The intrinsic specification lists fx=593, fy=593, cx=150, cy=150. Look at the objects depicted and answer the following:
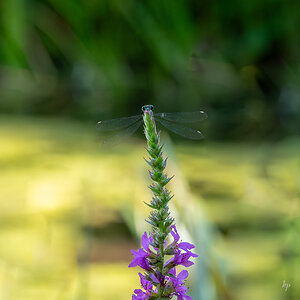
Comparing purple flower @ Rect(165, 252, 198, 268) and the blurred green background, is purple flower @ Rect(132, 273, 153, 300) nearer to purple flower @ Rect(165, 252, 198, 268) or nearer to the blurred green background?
purple flower @ Rect(165, 252, 198, 268)

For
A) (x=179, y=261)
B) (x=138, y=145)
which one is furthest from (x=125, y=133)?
(x=138, y=145)

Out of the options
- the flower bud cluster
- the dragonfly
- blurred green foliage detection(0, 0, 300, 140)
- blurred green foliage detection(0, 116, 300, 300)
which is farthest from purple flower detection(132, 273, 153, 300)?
blurred green foliage detection(0, 0, 300, 140)

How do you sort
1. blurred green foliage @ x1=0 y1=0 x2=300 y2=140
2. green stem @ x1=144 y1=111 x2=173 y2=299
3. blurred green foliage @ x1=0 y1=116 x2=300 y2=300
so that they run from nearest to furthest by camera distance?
green stem @ x1=144 y1=111 x2=173 y2=299 < blurred green foliage @ x1=0 y1=116 x2=300 y2=300 < blurred green foliage @ x1=0 y1=0 x2=300 y2=140

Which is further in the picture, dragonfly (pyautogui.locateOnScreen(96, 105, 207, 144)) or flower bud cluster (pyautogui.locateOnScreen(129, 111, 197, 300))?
dragonfly (pyautogui.locateOnScreen(96, 105, 207, 144))

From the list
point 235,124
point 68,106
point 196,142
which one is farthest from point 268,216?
point 68,106

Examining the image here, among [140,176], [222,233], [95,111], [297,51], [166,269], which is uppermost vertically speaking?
[297,51]

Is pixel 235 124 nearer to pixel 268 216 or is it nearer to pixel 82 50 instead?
pixel 82 50

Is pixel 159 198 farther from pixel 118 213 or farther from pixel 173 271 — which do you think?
pixel 118 213
